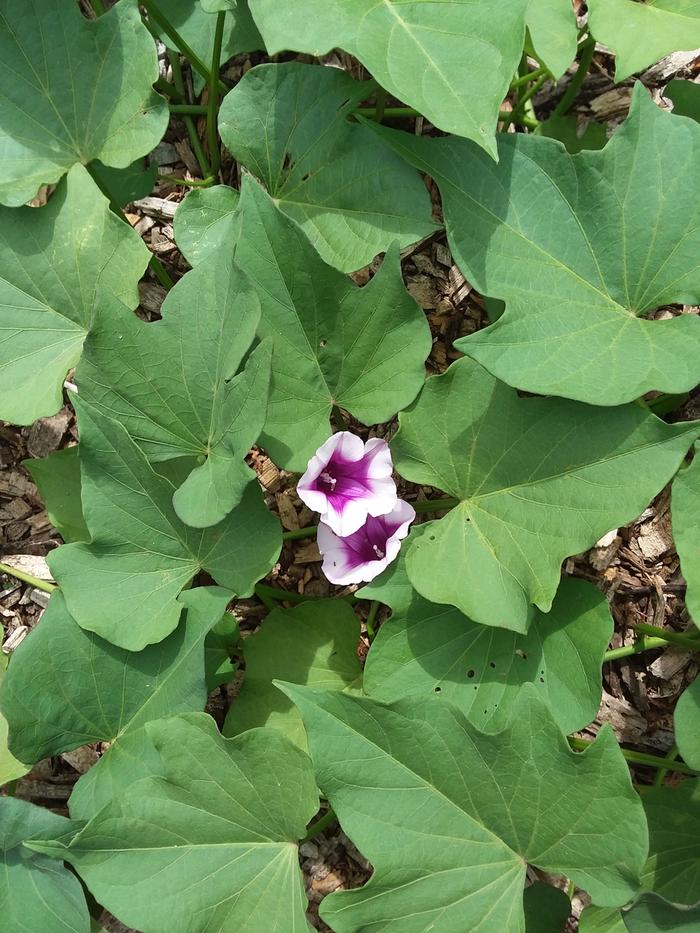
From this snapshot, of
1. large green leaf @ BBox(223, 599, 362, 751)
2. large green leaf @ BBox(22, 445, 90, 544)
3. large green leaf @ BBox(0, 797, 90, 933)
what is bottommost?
large green leaf @ BBox(0, 797, 90, 933)

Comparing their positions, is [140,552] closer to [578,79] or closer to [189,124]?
[189,124]

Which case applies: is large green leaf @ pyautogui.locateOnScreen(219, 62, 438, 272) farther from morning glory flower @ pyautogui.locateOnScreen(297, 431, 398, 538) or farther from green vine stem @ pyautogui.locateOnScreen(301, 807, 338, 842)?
green vine stem @ pyautogui.locateOnScreen(301, 807, 338, 842)

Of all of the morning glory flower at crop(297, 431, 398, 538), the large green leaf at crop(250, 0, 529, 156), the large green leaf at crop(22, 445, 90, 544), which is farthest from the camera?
the large green leaf at crop(22, 445, 90, 544)

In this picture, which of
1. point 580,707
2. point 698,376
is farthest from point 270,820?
point 698,376

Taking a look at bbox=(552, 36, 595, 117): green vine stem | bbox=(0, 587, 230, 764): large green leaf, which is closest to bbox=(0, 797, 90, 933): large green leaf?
bbox=(0, 587, 230, 764): large green leaf

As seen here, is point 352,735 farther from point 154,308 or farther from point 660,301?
point 154,308

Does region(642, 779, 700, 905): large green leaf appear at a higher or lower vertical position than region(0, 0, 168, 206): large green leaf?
lower

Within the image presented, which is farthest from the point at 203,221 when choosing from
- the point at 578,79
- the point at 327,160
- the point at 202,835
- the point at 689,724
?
the point at 689,724
